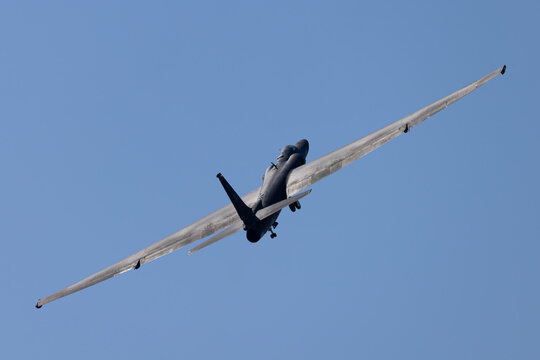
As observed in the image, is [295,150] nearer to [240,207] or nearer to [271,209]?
[271,209]

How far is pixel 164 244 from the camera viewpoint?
91.4 m

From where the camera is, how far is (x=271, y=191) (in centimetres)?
8838

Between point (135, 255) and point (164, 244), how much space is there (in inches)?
108

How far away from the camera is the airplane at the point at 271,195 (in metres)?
84.0

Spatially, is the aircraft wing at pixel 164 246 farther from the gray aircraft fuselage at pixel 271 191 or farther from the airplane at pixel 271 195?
the gray aircraft fuselage at pixel 271 191

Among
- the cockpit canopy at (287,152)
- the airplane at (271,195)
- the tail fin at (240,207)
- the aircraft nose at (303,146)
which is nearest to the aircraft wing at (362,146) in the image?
the airplane at (271,195)

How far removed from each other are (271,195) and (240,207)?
735 centimetres

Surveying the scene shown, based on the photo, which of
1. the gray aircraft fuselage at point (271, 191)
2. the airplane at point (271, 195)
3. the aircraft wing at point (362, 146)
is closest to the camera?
the gray aircraft fuselage at point (271, 191)

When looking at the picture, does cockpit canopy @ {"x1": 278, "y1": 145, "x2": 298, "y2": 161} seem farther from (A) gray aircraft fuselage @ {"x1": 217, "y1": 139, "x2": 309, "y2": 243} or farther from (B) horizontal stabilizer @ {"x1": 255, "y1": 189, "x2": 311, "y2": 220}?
(B) horizontal stabilizer @ {"x1": 255, "y1": 189, "x2": 311, "y2": 220}

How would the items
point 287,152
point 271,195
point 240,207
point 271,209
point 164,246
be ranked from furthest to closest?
point 287,152 < point 164,246 < point 271,195 < point 271,209 < point 240,207

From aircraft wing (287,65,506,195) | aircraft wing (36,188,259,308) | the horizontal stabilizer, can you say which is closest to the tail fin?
the horizontal stabilizer

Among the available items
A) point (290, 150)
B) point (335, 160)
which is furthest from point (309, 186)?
point (290, 150)

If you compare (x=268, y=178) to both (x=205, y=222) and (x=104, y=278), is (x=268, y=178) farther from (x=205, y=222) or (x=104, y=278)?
(x=104, y=278)

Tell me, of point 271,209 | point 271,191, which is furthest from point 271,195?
point 271,209
